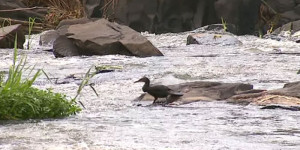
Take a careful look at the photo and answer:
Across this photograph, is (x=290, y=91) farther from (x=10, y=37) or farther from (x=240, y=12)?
(x=240, y=12)

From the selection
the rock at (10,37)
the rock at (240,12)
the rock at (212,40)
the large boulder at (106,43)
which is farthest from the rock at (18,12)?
the large boulder at (106,43)

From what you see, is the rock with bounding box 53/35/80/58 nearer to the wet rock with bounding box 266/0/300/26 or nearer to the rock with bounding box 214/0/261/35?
the rock with bounding box 214/0/261/35

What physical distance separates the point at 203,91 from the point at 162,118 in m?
1.14

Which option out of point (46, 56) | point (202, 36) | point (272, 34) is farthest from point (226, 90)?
point (272, 34)

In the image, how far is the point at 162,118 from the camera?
Result: 4762mm

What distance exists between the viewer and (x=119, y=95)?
6102 millimetres

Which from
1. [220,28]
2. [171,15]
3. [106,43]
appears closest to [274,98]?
[106,43]

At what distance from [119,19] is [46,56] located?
383 centimetres

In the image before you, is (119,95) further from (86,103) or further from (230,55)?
(230,55)

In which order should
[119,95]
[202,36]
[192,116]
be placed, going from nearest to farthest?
[192,116] < [119,95] < [202,36]

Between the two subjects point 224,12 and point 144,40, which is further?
point 224,12

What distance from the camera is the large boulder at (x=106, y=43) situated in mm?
9438

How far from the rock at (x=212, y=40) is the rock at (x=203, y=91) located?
4.86m

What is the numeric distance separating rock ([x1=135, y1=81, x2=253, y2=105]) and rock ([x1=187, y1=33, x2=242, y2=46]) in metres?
4.86
